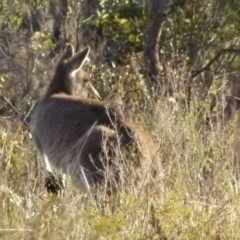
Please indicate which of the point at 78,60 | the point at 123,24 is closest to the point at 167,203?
the point at 78,60

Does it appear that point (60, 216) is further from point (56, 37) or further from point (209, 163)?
point (56, 37)

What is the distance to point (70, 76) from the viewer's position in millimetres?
10266

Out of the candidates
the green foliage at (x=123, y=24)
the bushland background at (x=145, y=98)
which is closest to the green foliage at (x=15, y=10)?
the bushland background at (x=145, y=98)

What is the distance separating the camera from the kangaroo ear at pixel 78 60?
1012cm

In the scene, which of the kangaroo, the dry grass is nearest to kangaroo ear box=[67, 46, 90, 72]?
the kangaroo

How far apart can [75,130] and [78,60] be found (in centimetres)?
181

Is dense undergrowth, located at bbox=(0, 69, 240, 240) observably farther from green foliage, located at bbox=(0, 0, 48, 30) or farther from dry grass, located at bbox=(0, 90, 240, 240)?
green foliage, located at bbox=(0, 0, 48, 30)

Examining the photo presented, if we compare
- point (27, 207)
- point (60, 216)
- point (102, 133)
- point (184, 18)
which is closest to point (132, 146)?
point (102, 133)

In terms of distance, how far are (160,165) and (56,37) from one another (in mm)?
7331

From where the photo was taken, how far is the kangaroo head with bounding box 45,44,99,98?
10.1 metres

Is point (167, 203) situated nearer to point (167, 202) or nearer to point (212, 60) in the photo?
point (167, 202)

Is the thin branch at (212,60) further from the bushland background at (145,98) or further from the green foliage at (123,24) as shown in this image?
the green foliage at (123,24)

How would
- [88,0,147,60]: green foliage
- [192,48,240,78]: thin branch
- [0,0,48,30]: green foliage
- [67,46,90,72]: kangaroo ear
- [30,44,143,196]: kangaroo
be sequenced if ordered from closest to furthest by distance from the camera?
[30,44,143,196]: kangaroo
[67,46,90,72]: kangaroo ear
[192,48,240,78]: thin branch
[0,0,48,30]: green foliage
[88,0,147,60]: green foliage

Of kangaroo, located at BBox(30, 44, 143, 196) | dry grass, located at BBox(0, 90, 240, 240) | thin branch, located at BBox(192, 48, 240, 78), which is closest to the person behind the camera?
dry grass, located at BBox(0, 90, 240, 240)
